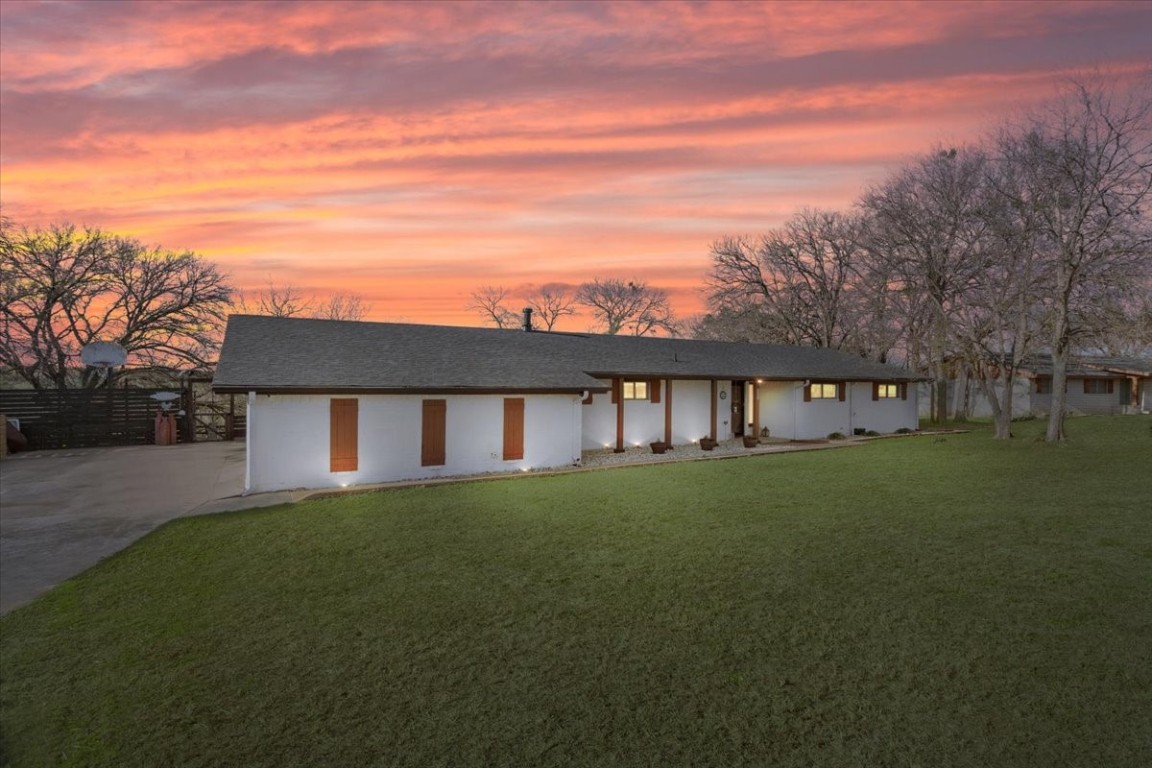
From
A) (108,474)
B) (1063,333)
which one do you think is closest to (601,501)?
(108,474)

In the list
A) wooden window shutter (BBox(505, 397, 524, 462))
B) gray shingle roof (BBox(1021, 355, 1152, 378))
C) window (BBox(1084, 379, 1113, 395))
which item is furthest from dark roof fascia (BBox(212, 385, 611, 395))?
window (BBox(1084, 379, 1113, 395))

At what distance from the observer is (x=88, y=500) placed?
1380 cm

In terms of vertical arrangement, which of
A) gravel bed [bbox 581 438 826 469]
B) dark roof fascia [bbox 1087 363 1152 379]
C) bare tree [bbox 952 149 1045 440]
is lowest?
gravel bed [bbox 581 438 826 469]

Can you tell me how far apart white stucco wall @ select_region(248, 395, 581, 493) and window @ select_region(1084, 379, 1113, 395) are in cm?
4258

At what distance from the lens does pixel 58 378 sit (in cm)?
2797

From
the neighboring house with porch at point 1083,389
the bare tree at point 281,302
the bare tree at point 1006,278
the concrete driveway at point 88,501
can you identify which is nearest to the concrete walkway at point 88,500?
the concrete driveway at point 88,501

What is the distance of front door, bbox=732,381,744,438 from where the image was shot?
25.2 m

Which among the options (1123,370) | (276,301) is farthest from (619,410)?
(1123,370)

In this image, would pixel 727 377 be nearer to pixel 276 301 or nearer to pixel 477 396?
pixel 477 396

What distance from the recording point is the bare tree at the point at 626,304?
52.8 m

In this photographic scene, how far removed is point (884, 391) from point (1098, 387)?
1016 inches

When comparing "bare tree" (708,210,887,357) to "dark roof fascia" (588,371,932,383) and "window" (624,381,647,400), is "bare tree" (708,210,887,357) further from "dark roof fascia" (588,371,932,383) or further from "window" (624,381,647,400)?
"window" (624,381,647,400)

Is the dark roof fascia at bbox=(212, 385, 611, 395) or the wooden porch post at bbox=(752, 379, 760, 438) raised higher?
the dark roof fascia at bbox=(212, 385, 611, 395)

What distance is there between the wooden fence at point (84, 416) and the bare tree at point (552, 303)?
31.9 m
